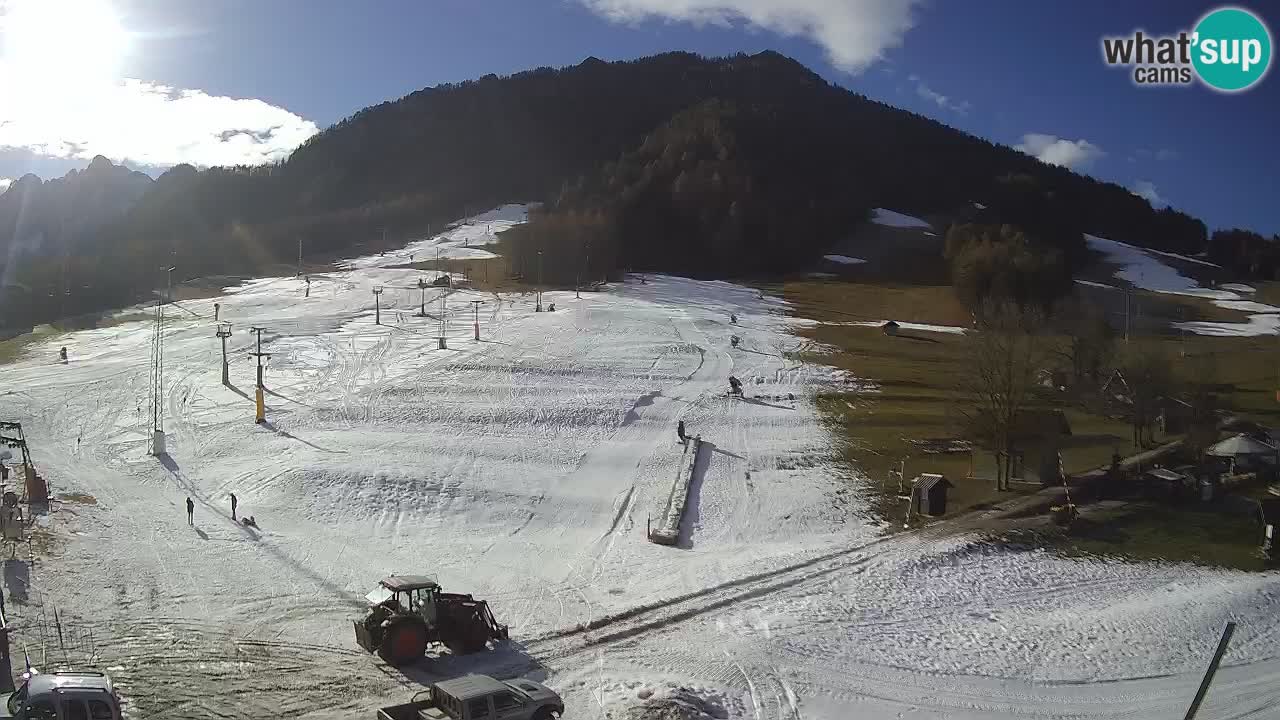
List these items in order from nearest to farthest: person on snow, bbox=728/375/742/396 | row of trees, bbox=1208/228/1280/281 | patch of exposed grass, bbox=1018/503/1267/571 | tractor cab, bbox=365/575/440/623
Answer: tractor cab, bbox=365/575/440/623, patch of exposed grass, bbox=1018/503/1267/571, person on snow, bbox=728/375/742/396, row of trees, bbox=1208/228/1280/281

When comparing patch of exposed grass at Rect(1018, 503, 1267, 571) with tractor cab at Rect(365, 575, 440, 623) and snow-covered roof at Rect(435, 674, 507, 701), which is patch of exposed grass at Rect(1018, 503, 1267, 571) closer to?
tractor cab at Rect(365, 575, 440, 623)

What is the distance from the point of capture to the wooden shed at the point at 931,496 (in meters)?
28.4

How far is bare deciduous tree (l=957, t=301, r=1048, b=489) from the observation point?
115 ft

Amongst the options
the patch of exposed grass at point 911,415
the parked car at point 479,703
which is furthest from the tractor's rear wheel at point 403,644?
the patch of exposed grass at point 911,415

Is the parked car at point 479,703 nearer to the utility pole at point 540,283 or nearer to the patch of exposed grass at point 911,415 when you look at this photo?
the patch of exposed grass at point 911,415

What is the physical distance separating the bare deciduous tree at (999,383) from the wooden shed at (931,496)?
444 cm

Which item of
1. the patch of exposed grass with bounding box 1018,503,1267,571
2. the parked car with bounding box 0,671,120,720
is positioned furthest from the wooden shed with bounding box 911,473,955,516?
the parked car with bounding box 0,671,120,720

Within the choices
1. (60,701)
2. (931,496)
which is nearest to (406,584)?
(60,701)

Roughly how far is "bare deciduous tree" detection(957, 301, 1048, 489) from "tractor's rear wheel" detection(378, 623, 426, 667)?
889 inches

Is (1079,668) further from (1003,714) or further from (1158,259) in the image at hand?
(1158,259)

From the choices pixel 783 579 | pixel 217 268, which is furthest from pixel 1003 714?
pixel 217 268

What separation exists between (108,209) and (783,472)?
15769 cm

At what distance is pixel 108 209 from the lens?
156 metres

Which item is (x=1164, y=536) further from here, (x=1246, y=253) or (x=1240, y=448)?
(x=1246, y=253)
